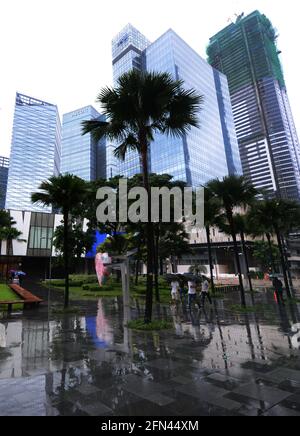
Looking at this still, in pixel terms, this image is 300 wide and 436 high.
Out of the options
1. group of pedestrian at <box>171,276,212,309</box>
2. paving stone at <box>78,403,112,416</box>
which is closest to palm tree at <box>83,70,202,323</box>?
group of pedestrian at <box>171,276,212,309</box>

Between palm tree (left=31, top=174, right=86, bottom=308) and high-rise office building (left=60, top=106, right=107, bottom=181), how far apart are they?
129m

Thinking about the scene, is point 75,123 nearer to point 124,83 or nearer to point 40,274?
point 40,274

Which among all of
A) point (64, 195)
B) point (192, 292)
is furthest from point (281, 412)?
point (64, 195)

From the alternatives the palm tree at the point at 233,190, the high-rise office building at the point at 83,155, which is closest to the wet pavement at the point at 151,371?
the palm tree at the point at 233,190

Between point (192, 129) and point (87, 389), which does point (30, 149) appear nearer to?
point (192, 129)

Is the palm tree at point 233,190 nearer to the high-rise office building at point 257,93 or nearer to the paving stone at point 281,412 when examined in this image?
the paving stone at point 281,412

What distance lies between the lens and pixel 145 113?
11094 mm

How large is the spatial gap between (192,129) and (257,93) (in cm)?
4456

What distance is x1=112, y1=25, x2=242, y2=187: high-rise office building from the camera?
339 feet

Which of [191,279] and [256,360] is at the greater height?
[191,279]

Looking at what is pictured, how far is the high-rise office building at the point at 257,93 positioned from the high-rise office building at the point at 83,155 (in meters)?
77.1

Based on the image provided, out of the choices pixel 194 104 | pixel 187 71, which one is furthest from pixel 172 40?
pixel 194 104
